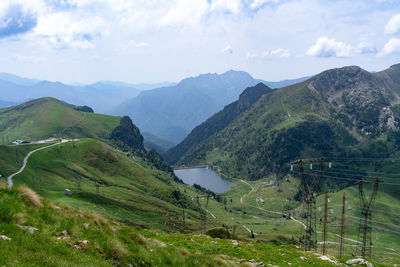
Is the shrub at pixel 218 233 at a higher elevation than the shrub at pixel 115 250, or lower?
lower

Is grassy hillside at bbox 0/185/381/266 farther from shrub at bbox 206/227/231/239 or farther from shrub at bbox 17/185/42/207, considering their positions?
shrub at bbox 206/227/231/239

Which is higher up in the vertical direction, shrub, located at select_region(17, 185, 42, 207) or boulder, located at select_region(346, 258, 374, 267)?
shrub, located at select_region(17, 185, 42, 207)

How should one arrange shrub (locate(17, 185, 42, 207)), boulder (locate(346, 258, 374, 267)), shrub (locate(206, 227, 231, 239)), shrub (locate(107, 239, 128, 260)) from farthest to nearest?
shrub (locate(206, 227, 231, 239))
boulder (locate(346, 258, 374, 267))
shrub (locate(17, 185, 42, 207))
shrub (locate(107, 239, 128, 260))

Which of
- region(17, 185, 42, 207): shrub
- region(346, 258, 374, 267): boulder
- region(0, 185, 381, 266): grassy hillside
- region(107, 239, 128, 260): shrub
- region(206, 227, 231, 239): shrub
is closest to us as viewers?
region(0, 185, 381, 266): grassy hillside

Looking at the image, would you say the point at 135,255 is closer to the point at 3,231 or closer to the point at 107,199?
the point at 3,231

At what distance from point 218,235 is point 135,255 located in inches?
1693

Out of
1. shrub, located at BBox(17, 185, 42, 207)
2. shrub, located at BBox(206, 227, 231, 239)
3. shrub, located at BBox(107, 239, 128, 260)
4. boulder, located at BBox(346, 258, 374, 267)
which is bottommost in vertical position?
shrub, located at BBox(206, 227, 231, 239)

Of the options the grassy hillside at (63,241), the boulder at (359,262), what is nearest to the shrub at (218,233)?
the boulder at (359,262)

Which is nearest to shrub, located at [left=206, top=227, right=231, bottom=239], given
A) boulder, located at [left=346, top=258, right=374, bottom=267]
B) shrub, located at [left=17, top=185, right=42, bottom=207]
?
boulder, located at [left=346, top=258, right=374, bottom=267]

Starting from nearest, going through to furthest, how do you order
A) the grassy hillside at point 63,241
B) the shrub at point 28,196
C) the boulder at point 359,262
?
the grassy hillside at point 63,241
the shrub at point 28,196
the boulder at point 359,262

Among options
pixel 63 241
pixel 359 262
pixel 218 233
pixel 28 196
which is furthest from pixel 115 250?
A: pixel 218 233

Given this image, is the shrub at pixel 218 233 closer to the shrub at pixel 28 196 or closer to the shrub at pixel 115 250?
the shrub at pixel 28 196

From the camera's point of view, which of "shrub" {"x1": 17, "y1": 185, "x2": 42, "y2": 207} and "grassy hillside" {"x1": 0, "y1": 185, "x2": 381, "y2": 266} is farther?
"shrub" {"x1": 17, "y1": 185, "x2": 42, "y2": 207}

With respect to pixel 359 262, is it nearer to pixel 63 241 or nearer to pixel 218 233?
pixel 218 233
